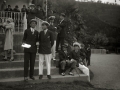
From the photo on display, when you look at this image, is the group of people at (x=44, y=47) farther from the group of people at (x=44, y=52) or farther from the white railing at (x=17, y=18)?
the white railing at (x=17, y=18)

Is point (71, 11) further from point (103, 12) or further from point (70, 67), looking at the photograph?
point (103, 12)

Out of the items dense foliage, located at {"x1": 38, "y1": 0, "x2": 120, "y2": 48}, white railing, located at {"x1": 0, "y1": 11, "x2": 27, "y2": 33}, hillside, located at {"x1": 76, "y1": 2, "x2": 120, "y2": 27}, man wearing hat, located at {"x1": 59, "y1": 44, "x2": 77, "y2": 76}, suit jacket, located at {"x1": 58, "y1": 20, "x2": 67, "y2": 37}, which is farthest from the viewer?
hillside, located at {"x1": 76, "y1": 2, "x2": 120, "y2": 27}

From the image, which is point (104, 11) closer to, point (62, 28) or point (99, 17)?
point (99, 17)

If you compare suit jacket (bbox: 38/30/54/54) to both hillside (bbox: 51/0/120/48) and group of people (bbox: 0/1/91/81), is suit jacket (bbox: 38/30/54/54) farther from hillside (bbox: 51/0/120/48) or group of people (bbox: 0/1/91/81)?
hillside (bbox: 51/0/120/48)

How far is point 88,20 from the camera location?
3316cm

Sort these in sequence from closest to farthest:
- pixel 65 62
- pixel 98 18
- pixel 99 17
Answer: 1. pixel 65 62
2. pixel 98 18
3. pixel 99 17

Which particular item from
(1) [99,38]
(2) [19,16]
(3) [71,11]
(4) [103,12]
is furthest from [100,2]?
(2) [19,16]

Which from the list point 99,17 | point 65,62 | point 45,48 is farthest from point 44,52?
point 99,17

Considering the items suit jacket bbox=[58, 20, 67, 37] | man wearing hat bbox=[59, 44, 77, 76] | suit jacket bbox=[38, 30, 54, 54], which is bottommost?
man wearing hat bbox=[59, 44, 77, 76]

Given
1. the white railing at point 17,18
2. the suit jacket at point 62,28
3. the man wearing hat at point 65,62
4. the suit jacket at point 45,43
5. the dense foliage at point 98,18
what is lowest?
the man wearing hat at point 65,62

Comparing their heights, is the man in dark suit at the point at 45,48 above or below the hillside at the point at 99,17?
below

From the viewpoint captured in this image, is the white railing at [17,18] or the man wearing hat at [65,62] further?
the white railing at [17,18]

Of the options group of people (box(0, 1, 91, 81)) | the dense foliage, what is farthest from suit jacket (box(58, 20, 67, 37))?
the dense foliage

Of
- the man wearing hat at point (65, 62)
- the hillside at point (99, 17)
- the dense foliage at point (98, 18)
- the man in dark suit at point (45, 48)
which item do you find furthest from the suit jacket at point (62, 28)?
the hillside at point (99, 17)
